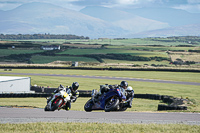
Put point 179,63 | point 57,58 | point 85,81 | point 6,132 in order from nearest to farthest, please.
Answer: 1. point 6,132
2. point 85,81
3. point 179,63
4. point 57,58

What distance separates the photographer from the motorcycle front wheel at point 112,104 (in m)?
18.2

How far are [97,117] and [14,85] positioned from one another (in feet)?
113

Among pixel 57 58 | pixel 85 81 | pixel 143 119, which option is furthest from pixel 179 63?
pixel 143 119

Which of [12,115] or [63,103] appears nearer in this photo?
[63,103]

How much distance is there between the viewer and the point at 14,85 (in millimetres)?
53594

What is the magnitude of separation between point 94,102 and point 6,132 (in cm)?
549

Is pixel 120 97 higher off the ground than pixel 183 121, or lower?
higher

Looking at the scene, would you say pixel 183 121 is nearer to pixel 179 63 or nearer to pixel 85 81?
pixel 85 81

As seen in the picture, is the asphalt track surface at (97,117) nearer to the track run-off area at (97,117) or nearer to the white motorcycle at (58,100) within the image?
the track run-off area at (97,117)

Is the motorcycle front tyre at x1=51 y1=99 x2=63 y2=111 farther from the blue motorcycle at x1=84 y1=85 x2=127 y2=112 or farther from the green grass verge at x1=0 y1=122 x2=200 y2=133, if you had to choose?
the blue motorcycle at x1=84 y1=85 x2=127 y2=112

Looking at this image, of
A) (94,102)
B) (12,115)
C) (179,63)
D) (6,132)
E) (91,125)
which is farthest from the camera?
(179,63)

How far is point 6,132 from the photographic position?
53.5 ft

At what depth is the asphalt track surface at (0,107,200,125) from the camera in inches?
793

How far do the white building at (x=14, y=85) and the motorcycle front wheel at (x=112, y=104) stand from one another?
3564cm
